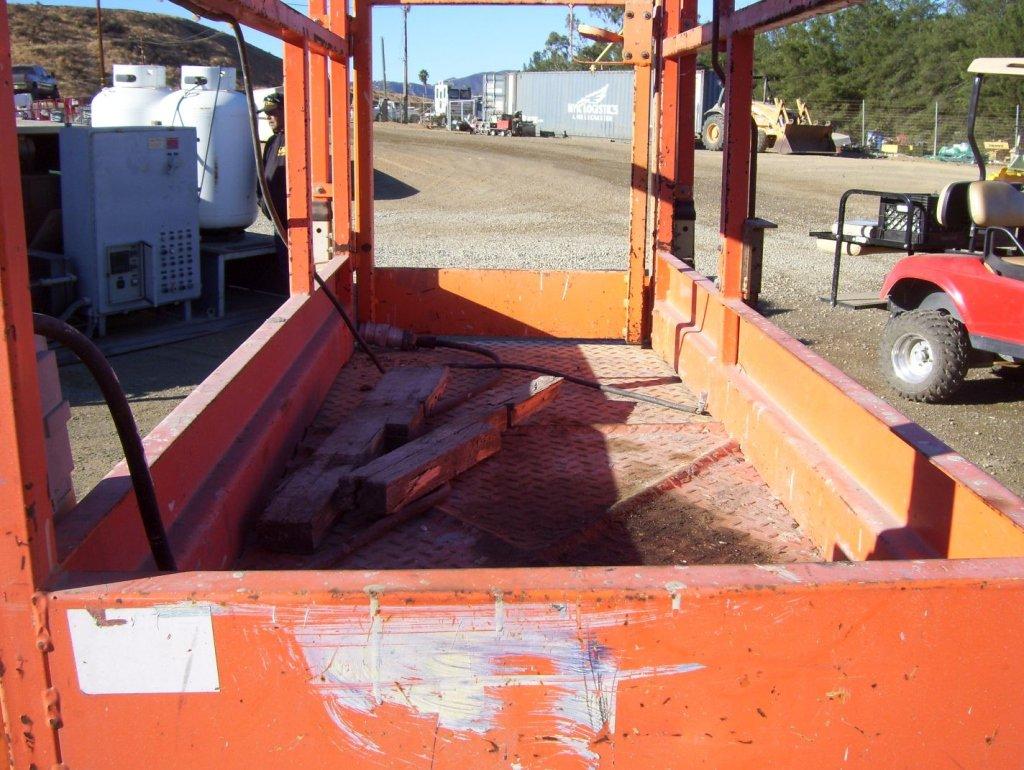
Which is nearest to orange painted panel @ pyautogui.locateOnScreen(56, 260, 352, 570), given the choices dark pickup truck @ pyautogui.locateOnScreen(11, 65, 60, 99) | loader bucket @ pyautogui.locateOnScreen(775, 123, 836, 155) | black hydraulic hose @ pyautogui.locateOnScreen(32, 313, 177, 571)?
black hydraulic hose @ pyautogui.locateOnScreen(32, 313, 177, 571)

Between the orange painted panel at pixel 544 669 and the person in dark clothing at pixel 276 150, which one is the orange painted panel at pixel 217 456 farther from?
the person in dark clothing at pixel 276 150

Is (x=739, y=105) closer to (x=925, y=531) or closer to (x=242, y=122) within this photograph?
(x=925, y=531)

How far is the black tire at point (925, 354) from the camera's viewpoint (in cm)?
810

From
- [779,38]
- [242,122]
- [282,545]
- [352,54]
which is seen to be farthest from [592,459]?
[779,38]

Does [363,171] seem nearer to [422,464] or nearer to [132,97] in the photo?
[422,464]

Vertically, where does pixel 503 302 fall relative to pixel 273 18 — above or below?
below

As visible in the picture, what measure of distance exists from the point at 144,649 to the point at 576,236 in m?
16.9

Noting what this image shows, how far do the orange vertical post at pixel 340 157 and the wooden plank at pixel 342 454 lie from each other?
135 centimetres

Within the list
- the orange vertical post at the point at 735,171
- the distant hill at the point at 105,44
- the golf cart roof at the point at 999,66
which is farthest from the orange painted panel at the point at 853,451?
the distant hill at the point at 105,44

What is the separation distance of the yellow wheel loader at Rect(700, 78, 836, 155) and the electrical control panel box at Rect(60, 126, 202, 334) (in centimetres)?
2418

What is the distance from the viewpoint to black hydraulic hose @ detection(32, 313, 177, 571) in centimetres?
196

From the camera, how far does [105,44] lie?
65.6m

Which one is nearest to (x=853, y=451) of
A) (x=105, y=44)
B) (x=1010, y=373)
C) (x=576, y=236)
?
Result: (x=1010, y=373)

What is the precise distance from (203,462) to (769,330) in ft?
7.44
